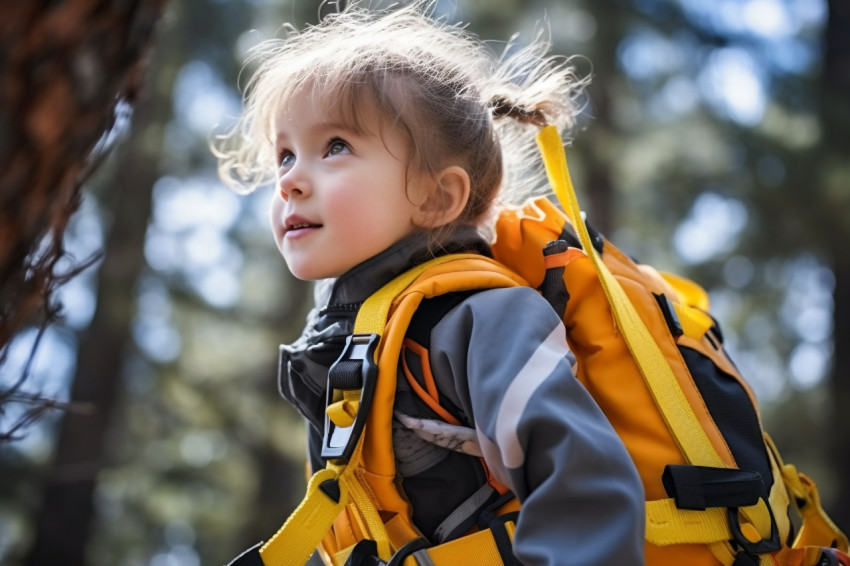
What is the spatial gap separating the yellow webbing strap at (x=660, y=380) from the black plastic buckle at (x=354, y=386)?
0.52 m

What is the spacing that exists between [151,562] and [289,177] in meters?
10.7

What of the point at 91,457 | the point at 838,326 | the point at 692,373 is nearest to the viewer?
the point at 692,373

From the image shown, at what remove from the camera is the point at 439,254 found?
190 centimetres

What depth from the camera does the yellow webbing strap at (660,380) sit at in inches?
63.4

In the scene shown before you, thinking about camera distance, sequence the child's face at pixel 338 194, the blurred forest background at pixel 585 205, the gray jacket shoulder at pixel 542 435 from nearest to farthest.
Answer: the gray jacket shoulder at pixel 542 435 → the child's face at pixel 338 194 → the blurred forest background at pixel 585 205

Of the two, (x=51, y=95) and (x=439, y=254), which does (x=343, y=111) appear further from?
(x=51, y=95)

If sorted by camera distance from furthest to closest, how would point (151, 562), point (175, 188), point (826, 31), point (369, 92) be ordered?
point (151, 562) < point (175, 188) < point (826, 31) < point (369, 92)

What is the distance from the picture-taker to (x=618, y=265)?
1922mm

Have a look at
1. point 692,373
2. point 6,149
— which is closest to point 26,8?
point 6,149

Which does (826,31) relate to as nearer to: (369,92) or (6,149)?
(369,92)

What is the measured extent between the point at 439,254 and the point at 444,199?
0.15 m

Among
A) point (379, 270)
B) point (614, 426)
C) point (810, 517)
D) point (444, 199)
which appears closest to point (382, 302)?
point (379, 270)

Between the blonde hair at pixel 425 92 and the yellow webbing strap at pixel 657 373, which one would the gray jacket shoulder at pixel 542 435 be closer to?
the yellow webbing strap at pixel 657 373

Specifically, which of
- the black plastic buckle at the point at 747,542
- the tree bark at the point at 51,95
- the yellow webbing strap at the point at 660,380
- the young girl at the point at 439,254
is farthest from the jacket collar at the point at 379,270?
the black plastic buckle at the point at 747,542
